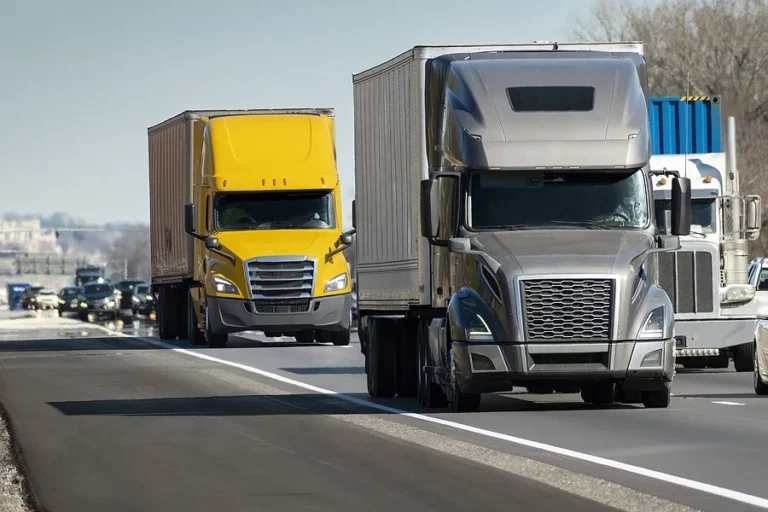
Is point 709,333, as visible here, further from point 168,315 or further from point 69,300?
point 69,300

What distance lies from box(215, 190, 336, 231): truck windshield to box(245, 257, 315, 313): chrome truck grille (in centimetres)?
74

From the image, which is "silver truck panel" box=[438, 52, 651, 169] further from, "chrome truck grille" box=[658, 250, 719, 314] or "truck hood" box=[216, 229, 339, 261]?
"truck hood" box=[216, 229, 339, 261]

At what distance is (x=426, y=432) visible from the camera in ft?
55.6

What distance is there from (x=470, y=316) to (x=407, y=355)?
3.68 m

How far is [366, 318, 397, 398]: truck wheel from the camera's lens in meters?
21.9

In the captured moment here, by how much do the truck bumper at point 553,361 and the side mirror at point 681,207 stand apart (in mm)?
1234

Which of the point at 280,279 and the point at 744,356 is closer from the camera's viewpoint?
the point at 744,356

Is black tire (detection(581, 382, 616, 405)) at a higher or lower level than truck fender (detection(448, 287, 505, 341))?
lower

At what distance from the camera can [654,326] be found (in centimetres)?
1844

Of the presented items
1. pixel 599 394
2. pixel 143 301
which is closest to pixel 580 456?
pixel 599 394

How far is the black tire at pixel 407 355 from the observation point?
71.7 ft

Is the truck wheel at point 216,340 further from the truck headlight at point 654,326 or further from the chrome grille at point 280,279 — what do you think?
the truck headlight at point 654,326

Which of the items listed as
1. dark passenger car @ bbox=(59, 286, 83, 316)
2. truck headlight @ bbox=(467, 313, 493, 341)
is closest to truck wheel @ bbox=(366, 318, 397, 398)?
truck headlight @ bbox=(467, 313, 493, 341)

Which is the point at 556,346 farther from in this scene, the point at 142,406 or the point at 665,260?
the point at 665,260
